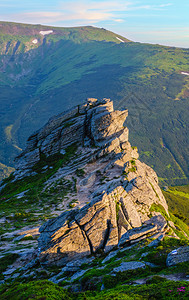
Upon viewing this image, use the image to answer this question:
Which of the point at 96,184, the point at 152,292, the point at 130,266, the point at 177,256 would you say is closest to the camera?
the point at 152,292

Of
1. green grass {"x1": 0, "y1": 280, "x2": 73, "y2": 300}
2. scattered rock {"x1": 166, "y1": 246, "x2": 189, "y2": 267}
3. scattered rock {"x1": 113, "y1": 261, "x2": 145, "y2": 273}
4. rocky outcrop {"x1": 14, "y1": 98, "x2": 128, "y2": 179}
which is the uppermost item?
rocky outcrop {"x1": 14, "y1": 98, "x2": 128, "y2": 179}

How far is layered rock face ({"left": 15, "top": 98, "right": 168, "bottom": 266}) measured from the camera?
36.6m

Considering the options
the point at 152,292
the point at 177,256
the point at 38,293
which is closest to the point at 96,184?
the point at 177,256

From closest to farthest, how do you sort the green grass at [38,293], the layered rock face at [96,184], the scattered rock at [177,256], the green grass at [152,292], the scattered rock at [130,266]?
the green grass at [152,292] < the green grass at [38,293] < the scattered rock at [177,256] < the scattered rock at [130,266] < the layered rock face at [96,184]

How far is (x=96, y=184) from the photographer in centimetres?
7288

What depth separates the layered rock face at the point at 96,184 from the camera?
36.6 metres

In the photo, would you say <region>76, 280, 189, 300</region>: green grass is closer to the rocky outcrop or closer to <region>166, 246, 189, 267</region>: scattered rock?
<region>166, 246, 189, 267</region>: scattered rock

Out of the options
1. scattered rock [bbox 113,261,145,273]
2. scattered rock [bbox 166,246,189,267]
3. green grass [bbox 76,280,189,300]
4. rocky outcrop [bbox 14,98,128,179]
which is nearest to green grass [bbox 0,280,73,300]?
green grass [bbox 76,280,189,300]

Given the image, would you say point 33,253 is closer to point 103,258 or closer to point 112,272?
point 103,258

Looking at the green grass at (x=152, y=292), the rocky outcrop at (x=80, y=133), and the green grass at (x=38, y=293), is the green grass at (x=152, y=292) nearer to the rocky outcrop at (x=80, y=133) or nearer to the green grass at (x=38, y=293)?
the green grass at (x=38, y=293)

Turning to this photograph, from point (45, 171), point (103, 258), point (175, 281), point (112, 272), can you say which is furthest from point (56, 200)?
point (175, 281)

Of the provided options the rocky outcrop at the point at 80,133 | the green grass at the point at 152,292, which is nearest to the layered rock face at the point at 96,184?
the rocky outcrop at the point at 80,133

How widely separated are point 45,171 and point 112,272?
64.2 metres

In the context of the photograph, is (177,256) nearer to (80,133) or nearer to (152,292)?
(152,292)
